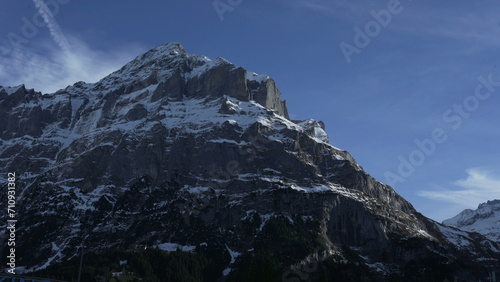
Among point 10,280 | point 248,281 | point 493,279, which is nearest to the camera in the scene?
point 493,279

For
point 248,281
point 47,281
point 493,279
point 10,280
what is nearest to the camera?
point 493,279

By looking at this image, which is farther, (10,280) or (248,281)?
(248,281)

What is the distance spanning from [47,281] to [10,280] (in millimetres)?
7862

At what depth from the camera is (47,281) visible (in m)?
95.8

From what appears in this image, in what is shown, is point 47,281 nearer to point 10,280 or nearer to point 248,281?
point 10,280

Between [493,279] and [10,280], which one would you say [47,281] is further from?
[493,279]

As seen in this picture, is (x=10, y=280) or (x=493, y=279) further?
(x=10, y=280)

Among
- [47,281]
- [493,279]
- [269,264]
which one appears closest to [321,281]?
[269,264]

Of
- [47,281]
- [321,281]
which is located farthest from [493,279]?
[47,281]

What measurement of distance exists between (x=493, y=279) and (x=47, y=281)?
6952cm

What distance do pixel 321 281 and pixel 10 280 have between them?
56051mm

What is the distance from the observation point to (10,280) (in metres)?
88.9

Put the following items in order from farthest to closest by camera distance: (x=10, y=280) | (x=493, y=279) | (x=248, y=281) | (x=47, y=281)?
1. (x=248, y=281)
2. (x=47, y=281)
3. (x=10, y=280)
4. (x=493, y=279)

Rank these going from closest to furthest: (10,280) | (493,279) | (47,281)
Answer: (493,279)
(10,280)
(47,281)
